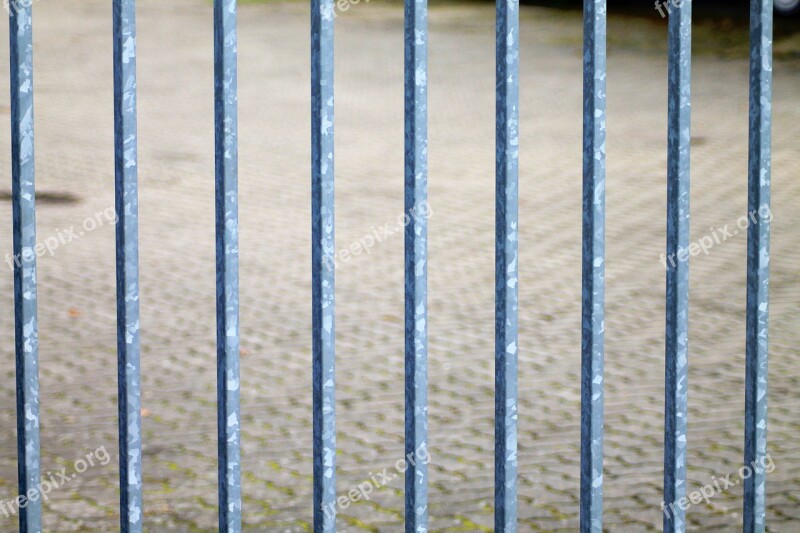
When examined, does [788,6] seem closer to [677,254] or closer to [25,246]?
[677,254]

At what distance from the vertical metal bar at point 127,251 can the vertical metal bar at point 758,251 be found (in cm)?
112

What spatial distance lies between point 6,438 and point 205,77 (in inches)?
521

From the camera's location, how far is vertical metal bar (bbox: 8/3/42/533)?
2.01 metres

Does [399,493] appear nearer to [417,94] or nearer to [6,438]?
[6,438]

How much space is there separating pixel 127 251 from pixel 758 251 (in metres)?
1.15

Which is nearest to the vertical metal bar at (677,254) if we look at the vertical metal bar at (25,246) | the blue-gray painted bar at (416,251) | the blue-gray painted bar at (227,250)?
the blue-gray painted bar at (416,251)

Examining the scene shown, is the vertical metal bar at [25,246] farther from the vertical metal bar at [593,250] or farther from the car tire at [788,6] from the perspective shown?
the car tire at [788,6]

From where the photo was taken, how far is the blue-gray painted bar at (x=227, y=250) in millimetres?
2066

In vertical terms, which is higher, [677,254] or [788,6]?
[788,6]

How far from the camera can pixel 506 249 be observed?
2211 millimetres

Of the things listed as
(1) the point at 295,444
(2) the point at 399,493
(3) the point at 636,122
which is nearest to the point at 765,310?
(2) the point at 399,493

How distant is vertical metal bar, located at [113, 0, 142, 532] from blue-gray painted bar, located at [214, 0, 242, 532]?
134 mm

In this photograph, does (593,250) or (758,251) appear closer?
(593,250)

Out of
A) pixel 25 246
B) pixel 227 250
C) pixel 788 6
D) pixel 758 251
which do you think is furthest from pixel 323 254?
pixel 788 6
